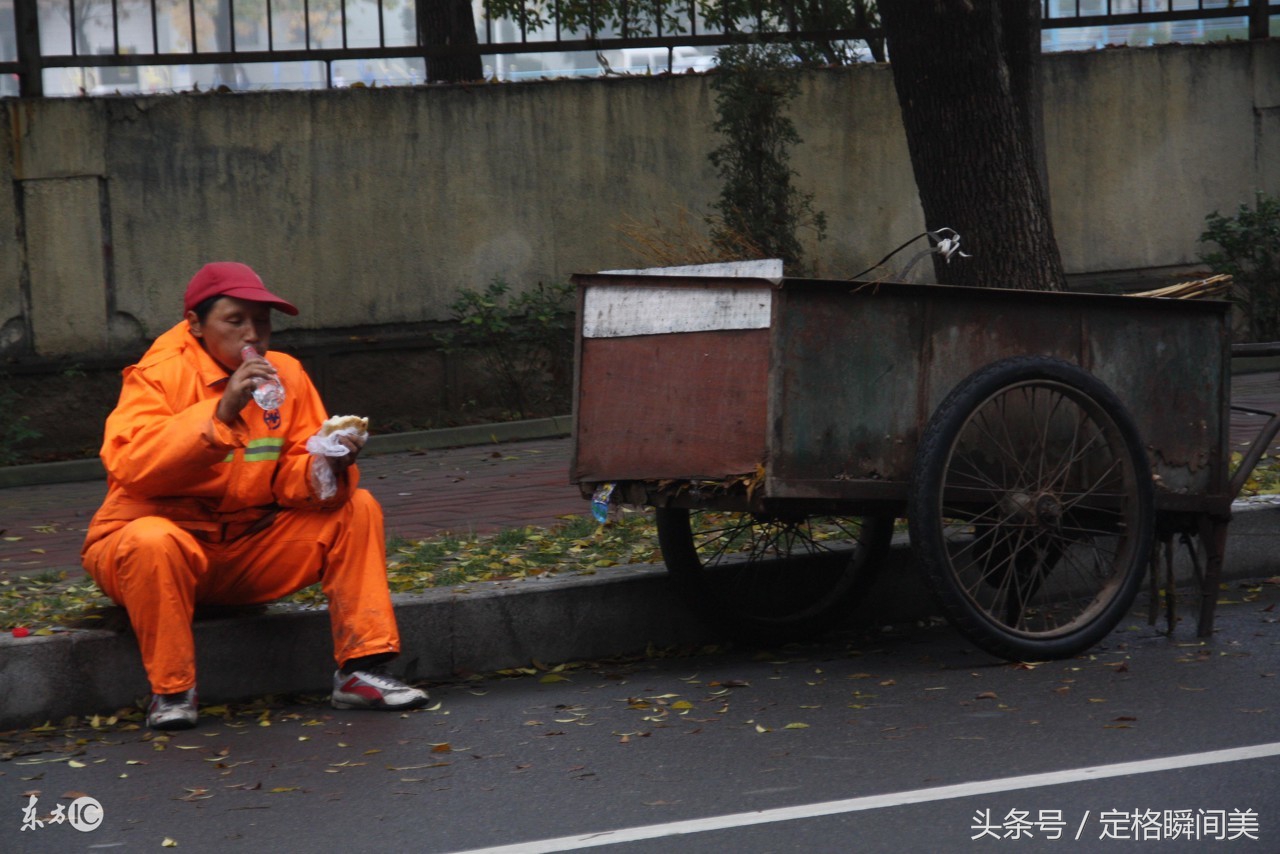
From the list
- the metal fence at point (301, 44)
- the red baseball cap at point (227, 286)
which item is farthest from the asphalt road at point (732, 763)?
the metal fence at point (301, 44)

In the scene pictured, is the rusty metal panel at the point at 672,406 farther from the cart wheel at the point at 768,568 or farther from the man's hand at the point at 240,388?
the man's hand at the point at 240,388

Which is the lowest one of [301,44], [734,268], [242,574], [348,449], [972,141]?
[242,574]

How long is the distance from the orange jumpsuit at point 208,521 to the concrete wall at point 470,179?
4917 millimetres

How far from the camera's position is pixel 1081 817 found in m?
3.60

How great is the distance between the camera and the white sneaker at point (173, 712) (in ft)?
14.9

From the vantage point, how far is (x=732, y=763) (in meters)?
4.12

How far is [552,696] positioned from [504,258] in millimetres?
5743

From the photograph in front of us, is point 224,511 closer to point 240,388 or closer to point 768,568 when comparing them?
point 240,388

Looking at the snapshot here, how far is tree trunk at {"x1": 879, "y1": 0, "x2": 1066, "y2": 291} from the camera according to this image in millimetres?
6719

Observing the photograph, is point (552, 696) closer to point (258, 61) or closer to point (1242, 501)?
point (1242, 501)

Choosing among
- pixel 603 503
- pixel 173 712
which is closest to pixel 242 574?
pixel 173 712

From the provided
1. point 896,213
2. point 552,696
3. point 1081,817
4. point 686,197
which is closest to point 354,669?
point 552,696

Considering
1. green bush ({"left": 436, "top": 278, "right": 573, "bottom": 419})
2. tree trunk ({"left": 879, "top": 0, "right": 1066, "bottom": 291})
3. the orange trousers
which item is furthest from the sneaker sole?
green bush ({"left": 436, "top": 278, "right": 573, "bottom": 419})

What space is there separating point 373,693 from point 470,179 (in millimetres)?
Result: 5933
